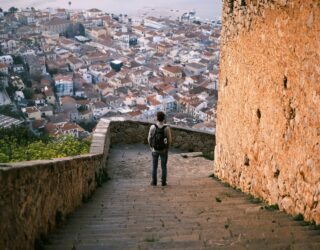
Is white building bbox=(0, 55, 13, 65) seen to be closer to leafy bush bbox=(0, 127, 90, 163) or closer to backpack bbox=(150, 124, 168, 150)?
leafy bush bbox=(0, 127, 90, 163)

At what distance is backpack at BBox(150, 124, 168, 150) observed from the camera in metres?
6.28

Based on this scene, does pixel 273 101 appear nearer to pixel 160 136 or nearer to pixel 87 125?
pixel 160 136

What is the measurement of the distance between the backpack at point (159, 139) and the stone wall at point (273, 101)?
3.03 feet

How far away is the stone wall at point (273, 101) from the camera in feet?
12.7

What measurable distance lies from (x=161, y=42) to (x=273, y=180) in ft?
254

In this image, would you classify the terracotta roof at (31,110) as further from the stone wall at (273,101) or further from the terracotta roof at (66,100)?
the stone wall at (273,101)

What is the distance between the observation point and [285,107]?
175 inches

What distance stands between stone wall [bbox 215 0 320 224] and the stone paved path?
0.84ft

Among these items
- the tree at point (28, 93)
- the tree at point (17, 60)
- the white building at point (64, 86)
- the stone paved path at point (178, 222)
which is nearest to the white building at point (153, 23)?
the tree at point (17, 60)

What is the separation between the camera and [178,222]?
4.23 metres

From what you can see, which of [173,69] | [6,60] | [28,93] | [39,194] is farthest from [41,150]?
[173,69]

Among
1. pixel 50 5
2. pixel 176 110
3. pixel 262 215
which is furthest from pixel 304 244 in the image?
pixel 50 5

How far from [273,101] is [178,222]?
5.09 ft

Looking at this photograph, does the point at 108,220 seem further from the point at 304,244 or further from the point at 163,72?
the point at 163,72
